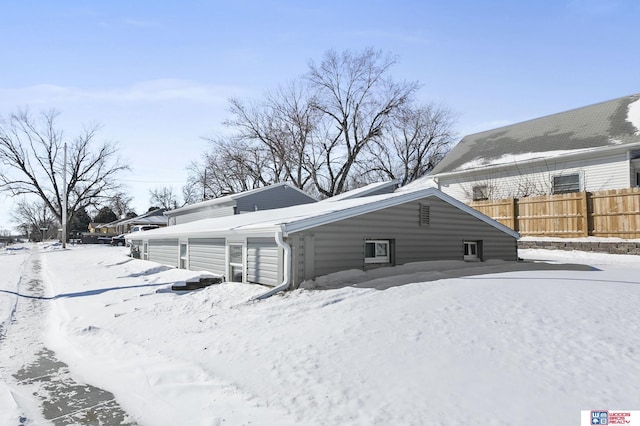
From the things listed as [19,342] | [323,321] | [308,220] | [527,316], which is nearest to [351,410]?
[323,321]

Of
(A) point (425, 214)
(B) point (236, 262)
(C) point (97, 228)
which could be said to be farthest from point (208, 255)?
(C) point (97, 228)

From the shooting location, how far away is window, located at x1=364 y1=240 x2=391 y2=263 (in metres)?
10.9

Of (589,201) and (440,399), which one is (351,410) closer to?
(440,399)

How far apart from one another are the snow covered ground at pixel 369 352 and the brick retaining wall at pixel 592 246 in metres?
5.93

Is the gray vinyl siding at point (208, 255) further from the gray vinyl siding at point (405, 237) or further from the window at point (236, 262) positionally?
the gray vinyl siding at point (405, 237)

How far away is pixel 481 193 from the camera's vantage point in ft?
76.1

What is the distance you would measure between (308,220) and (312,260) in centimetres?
100

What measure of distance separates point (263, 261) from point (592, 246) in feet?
40.7

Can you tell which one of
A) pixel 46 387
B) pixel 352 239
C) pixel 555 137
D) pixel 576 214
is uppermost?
pixel 555 137

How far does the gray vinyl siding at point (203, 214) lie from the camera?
24244 mm

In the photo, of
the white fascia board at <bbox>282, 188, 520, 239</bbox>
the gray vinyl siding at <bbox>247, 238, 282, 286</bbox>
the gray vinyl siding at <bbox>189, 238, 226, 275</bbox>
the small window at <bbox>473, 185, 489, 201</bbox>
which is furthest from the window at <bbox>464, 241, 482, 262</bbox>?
the small window at <bbox>473, 185, 489, 201</bbox>

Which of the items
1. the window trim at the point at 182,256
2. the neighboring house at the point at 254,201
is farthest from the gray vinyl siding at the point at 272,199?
the window trim at the point at 182,256

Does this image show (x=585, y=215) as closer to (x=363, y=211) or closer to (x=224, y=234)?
(x=363, y=211)

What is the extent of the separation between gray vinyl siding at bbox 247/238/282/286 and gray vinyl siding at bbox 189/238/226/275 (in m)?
1.93
